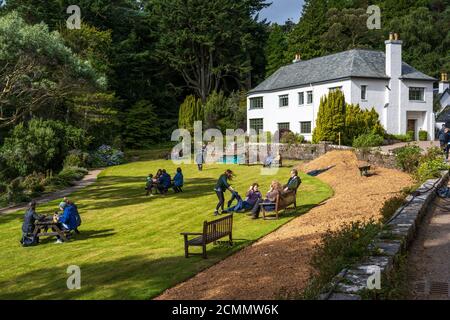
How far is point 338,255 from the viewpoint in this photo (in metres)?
8.68

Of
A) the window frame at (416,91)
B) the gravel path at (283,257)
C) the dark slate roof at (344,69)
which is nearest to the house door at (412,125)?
the window frame at (416,91)

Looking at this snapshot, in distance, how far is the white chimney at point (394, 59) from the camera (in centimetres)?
4338

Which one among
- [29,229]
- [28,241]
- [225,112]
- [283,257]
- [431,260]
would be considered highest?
[225,112]

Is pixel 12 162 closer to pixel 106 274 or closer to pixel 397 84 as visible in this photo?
pixel 106 274

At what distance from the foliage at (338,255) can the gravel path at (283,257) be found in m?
0.52

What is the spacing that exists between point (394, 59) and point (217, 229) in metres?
36.6

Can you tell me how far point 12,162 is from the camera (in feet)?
101

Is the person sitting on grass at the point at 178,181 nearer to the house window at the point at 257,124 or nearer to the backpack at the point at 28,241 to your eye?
the backpack at the point at 28,241

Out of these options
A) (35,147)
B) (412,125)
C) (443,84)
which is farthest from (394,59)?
(35,147)

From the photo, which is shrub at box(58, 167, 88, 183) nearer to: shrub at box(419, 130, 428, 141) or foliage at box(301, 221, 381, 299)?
foliage at box(301, 221, 381, 299)

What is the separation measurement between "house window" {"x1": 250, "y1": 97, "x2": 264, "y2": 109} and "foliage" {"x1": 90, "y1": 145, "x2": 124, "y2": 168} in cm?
1844

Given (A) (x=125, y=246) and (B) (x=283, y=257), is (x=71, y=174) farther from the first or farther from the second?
Result: (B) (x=283, y=257)

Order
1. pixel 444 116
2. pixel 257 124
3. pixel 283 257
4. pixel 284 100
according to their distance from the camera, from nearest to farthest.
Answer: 1. pixel 283 257
2. pixel 284 100
3. pixel 444 116
4. pixel 257 124

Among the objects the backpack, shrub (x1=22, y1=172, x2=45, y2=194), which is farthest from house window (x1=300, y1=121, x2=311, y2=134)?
the backpack
